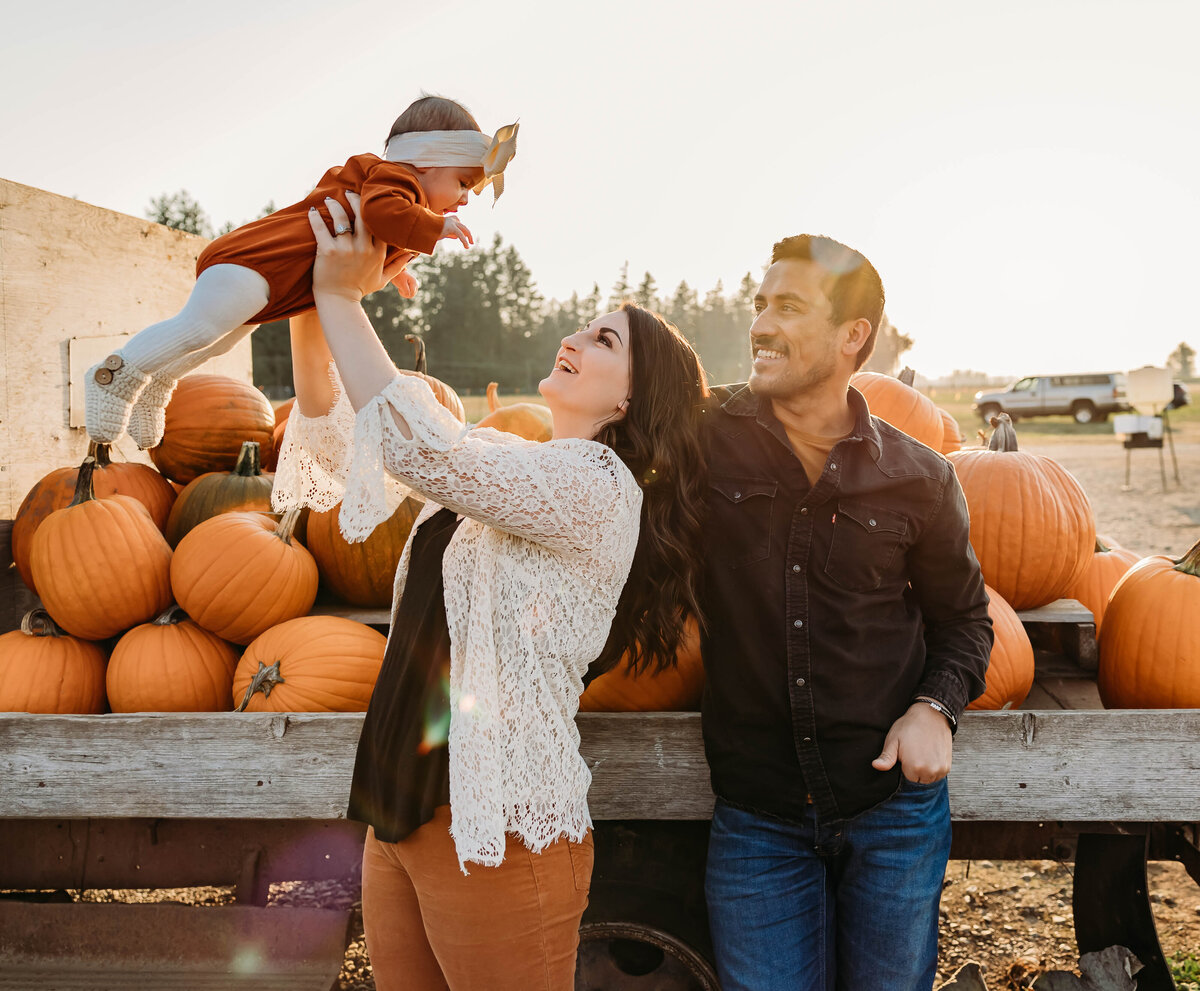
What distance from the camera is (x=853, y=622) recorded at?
6.69 feet

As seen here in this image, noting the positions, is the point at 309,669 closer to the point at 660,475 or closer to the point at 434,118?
the point at 660,475

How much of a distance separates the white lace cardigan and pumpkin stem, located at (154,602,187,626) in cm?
148

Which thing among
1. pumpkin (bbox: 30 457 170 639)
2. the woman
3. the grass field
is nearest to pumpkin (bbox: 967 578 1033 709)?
the woman

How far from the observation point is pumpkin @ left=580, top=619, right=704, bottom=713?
247cm

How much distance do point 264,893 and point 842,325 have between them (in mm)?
2424

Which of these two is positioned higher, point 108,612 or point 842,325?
Result: point 842,325

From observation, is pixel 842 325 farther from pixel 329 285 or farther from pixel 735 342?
pixel 735 342

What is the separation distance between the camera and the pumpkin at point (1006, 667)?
252cm

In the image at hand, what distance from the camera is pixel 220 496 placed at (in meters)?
3.09

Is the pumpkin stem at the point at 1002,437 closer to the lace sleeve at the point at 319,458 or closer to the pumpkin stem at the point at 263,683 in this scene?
the lace sleeve at the point at 319,458

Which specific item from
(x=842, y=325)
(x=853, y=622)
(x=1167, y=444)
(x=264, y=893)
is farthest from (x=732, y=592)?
(x=1167, y=444)

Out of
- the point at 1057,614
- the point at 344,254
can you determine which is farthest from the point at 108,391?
the point at 1057,614

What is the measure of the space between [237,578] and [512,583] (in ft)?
4.62

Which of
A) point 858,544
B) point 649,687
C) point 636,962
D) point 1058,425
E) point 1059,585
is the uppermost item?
point 1058,425
